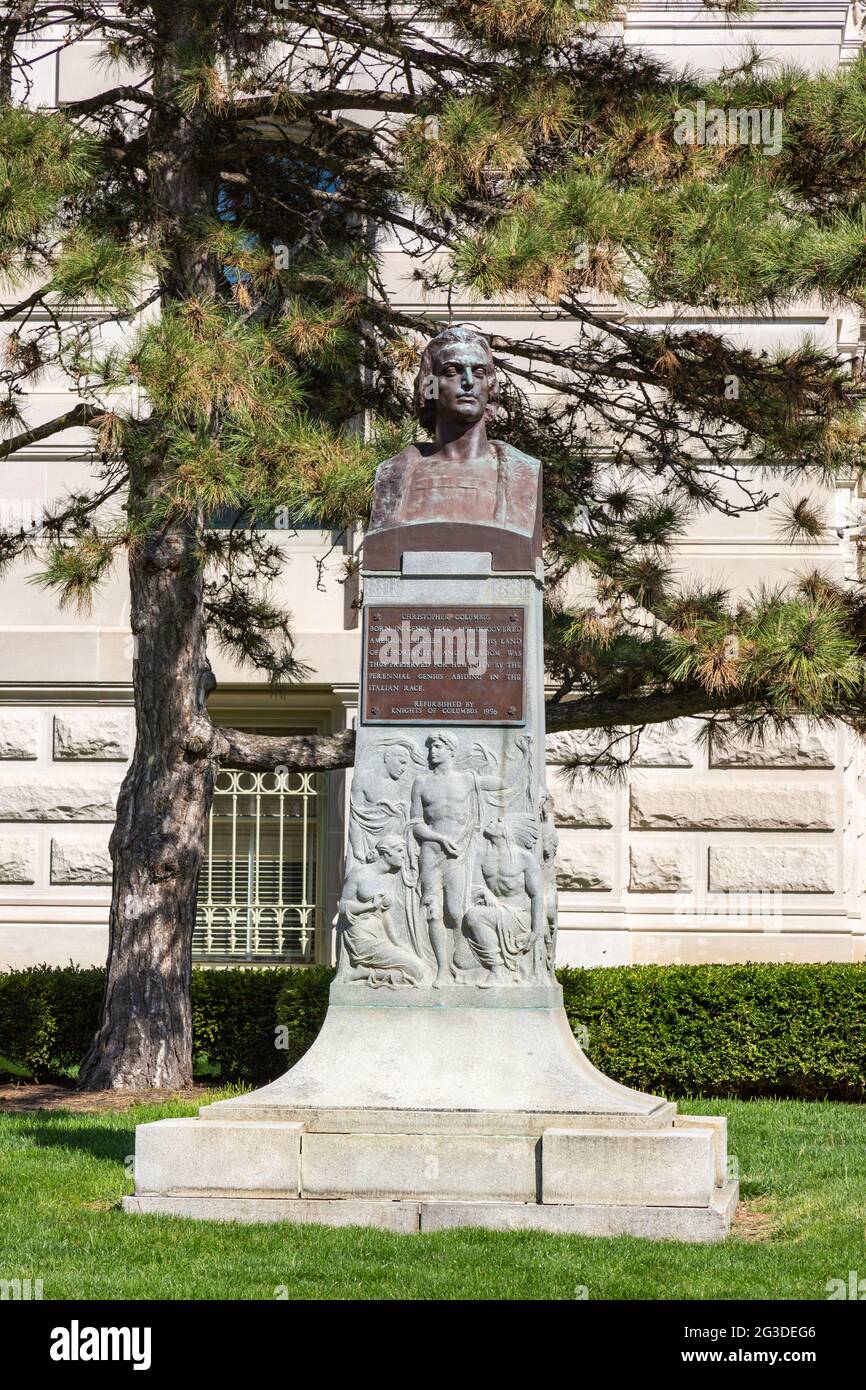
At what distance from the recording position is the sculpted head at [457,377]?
26.9 ft

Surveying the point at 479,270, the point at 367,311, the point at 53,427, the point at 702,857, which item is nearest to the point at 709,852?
the point at 702,857

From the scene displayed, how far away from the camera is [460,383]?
8.19m

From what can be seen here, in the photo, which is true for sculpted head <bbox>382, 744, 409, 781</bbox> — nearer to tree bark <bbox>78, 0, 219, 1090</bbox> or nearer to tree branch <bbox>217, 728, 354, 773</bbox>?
tree branch <bbox>217, 728, 354, 773</bbox>

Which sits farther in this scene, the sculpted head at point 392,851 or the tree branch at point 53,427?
the tree branch at point 53,427

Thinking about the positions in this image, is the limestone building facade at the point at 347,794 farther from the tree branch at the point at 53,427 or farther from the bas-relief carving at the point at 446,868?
the bas-relief carving at the point at 446,868

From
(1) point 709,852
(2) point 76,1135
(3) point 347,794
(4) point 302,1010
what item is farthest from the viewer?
(3) point 347,794

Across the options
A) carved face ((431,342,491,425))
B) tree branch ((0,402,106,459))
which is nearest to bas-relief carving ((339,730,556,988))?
carved face ((431,342,491,425))

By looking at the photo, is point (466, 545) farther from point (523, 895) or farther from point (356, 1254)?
point (356, 1254)

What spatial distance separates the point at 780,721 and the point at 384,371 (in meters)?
3.53

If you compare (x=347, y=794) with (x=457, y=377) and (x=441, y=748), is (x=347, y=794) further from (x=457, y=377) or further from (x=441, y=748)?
(x=441, y=748)

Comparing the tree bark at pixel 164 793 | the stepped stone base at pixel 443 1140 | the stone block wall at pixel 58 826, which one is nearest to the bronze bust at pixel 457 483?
the stepped stone base at pixel 443 1140

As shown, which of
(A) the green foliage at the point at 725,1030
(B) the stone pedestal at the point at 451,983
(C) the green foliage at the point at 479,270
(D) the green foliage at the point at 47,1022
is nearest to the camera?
(B) the stone pedestal at the point at 451,983

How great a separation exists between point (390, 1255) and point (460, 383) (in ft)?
12.5

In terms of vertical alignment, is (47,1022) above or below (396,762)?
below
